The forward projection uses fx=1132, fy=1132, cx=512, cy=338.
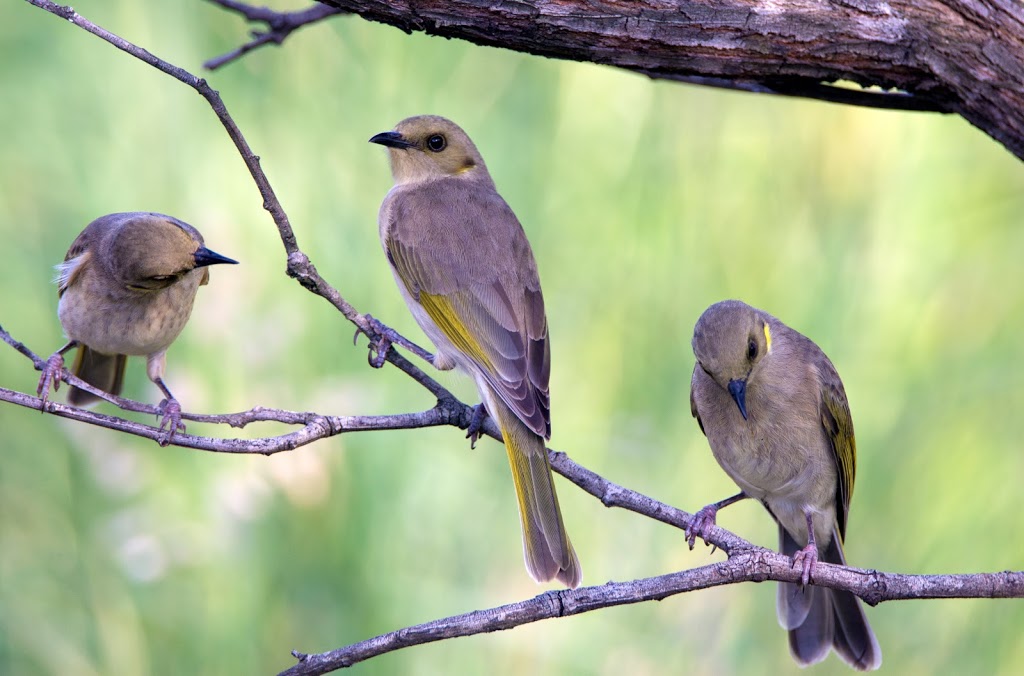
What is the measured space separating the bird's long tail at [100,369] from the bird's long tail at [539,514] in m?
1.59

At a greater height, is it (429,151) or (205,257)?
(429,151)

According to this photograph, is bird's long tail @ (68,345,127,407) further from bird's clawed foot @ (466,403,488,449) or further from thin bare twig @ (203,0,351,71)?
bird's clawed foot @ (466,403,488,449)

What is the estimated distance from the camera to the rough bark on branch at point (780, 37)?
2.56 meters

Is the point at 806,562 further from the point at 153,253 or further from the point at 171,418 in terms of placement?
the point at 153,253

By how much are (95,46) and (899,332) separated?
355 centimetres

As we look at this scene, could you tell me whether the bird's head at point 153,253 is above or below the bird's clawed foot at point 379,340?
above

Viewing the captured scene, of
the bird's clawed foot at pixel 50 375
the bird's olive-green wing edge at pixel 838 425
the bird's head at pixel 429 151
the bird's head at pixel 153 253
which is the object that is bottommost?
the bird's olive-green wing edge at pixel 838 425

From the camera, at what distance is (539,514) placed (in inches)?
126

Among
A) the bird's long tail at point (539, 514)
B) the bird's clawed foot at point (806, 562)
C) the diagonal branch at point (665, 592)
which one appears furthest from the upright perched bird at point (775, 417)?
the diagonal branch at point (665, 592)

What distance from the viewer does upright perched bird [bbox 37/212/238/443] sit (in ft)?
11.0

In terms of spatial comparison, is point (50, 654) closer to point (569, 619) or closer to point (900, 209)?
point (569, 619)

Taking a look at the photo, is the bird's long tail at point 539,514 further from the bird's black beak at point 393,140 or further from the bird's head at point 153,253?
the bird's black beak at point 393,140

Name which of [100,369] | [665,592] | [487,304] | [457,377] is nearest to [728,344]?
[487,304]

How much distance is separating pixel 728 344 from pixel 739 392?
0.14 meters
